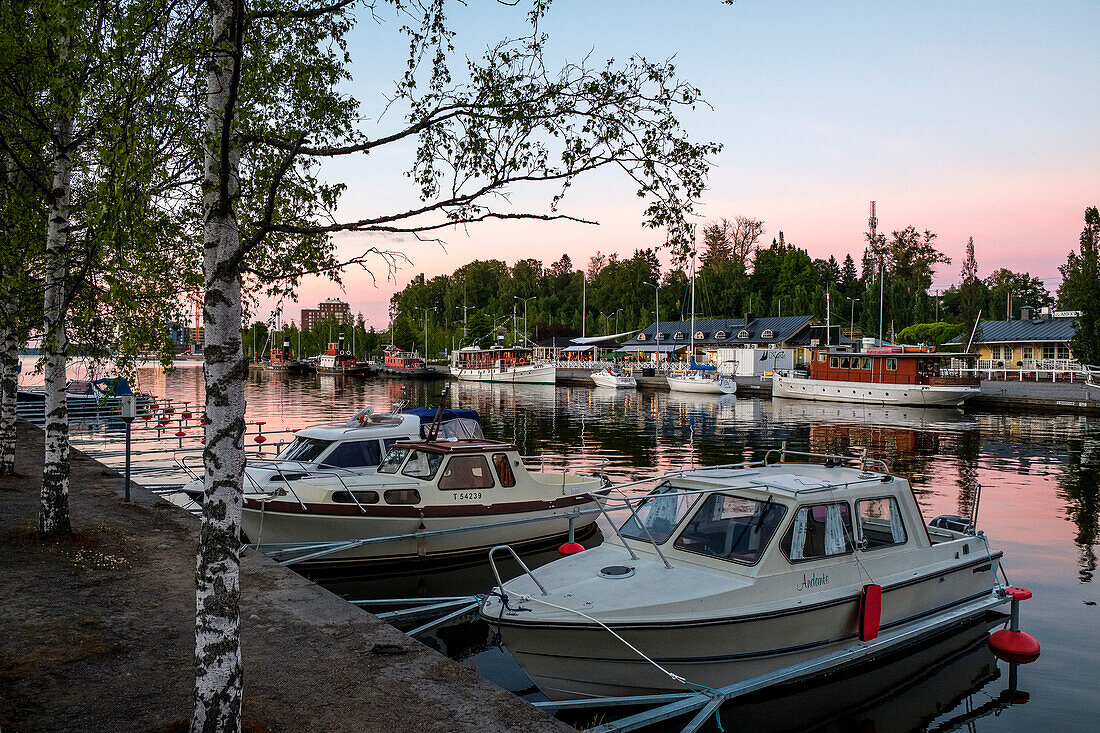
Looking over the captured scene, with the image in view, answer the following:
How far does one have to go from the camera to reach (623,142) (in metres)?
6.38

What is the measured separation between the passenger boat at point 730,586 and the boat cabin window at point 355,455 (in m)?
7.90

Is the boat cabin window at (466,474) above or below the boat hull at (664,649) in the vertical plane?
above

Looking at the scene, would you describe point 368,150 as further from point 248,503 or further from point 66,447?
point 248,503

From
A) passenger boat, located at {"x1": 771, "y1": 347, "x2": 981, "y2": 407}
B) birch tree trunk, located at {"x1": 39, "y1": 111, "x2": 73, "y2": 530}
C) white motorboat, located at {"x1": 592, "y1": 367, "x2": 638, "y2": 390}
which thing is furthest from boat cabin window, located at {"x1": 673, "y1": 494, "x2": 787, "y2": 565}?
white motorboat, located at {"x1": 592, "y1": 367, "x2": 638, "y2": 390}

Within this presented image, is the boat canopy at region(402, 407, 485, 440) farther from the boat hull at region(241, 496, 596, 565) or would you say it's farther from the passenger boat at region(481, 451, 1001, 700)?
the passenger boat at region(481, 451, 1001, 700)

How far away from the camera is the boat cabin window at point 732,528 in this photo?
31.7 feet

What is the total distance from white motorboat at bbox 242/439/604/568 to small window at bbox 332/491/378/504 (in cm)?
2

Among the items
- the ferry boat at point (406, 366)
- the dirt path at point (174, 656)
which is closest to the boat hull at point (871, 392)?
the dirt path at point (174, 656)

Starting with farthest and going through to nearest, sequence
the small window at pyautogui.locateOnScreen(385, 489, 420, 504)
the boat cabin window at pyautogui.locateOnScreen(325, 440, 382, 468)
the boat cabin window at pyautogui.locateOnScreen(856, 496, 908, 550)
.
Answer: the boat cabin window at pyautogui.locateOnScreen(325, 440, 382, 468) → the small window at pyautogui.locateOnScreen(385, 489, 420, 504) → the boat cabin window at pyautogui.locateOnScreen(856, 496, 908, 550)

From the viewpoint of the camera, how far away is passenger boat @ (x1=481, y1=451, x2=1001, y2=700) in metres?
8.77

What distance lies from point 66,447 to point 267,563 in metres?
3.57

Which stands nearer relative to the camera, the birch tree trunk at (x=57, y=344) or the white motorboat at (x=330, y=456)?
the birch tree trunk at (x=57, y=344)

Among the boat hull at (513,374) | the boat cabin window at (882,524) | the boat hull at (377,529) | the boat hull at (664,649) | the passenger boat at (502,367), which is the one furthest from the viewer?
the passenger boat at (502,367)

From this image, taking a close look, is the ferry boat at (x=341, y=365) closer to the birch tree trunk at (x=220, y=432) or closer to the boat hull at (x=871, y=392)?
the boat hull at (x=871, y=392)
